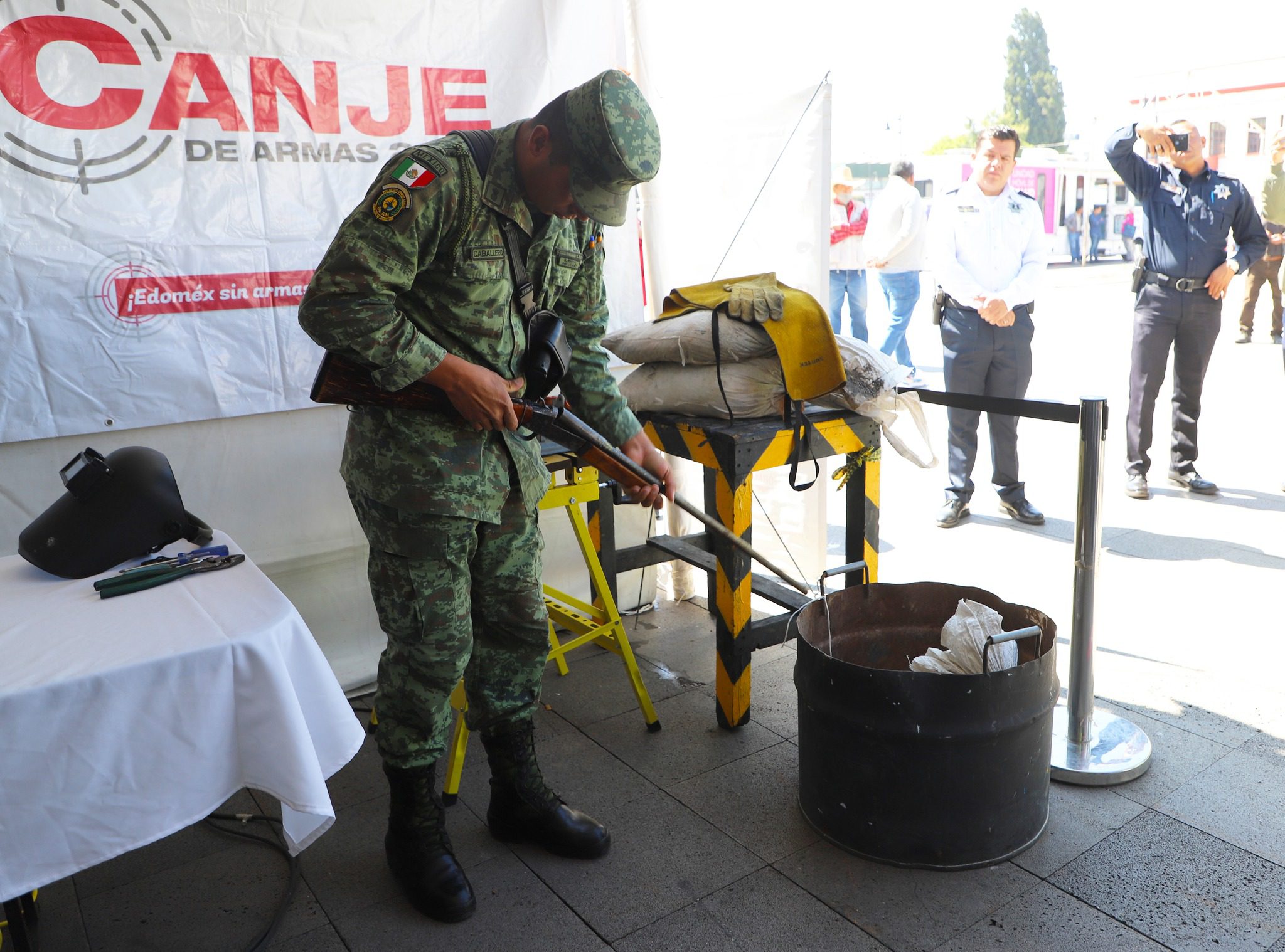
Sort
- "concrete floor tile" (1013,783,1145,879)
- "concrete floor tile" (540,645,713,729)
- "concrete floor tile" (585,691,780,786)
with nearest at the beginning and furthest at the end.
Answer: "concrete floor tile" (1013,783,1145,879) → "concrete floor tile" (585,691,780,786) → "concrete floor tile" (540,645,713,729)

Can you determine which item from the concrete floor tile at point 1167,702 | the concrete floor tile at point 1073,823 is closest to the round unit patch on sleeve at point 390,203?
the concrete floor tile at point 1073,823

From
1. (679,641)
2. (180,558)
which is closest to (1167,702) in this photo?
(679,641)

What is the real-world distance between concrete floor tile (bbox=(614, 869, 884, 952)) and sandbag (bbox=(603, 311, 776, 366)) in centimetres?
138

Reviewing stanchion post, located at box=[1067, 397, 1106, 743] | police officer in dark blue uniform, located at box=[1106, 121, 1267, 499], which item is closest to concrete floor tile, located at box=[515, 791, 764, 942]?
stanchion post, located at box=[1067, 397, 1106, 743]

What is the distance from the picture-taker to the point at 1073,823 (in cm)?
224

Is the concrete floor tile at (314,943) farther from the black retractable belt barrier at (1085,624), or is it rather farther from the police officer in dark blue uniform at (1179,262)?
the police officer in dark blue uniform at (1179,262)

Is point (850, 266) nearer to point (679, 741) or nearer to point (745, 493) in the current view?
point (745, 493)

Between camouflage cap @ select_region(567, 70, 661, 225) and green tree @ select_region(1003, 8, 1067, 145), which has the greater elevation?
green tree @ select_region(1003, 8, 1067, 145)

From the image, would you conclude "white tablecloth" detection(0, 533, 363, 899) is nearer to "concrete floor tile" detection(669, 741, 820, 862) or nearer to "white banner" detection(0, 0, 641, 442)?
"concrete floor tile" detection(669, 741, 820, 862)

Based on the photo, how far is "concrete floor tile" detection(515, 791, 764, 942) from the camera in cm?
202

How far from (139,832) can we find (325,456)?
5.90ft

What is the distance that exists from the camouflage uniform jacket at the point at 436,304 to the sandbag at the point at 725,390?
0.72m

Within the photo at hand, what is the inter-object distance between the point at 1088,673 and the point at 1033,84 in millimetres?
59358

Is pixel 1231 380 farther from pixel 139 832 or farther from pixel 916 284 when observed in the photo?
pixel 139 832
